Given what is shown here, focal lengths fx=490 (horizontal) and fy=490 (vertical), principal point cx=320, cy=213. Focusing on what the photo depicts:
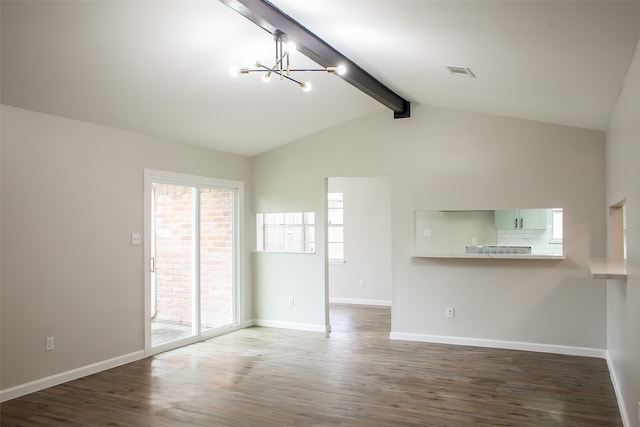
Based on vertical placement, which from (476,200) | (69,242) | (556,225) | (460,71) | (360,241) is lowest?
(360,241)

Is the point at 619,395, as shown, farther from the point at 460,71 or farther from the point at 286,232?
the point at 286,232

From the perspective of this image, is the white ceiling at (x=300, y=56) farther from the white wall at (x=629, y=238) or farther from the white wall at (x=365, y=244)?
the white wall at (x=365, y=244)

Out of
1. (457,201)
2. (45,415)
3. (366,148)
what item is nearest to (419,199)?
(457,201)

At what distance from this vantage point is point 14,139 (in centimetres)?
400

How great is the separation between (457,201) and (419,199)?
453 millimetres

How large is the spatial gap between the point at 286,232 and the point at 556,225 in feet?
11.3

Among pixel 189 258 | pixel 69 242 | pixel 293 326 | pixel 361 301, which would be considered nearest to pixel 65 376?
pixel 69 242

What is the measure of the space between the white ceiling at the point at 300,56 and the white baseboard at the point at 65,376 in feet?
7.60

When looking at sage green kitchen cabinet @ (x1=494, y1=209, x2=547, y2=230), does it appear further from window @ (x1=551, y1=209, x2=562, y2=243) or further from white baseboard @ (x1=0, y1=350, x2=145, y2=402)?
white baseboard @ (x1=0, y1=350, x2=145, y2=402)

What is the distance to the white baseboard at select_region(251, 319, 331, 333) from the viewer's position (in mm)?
6457

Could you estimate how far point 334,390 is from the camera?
4.19m

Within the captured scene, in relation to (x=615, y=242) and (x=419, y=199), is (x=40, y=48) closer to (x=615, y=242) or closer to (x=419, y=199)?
(x=419, y=199)

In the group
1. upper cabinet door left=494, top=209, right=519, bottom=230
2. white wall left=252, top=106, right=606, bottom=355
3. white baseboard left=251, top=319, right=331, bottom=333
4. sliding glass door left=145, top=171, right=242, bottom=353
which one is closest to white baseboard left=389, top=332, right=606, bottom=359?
white wall left=252, top=106, right=606, bottom=355

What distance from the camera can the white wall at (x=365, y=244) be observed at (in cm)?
856
